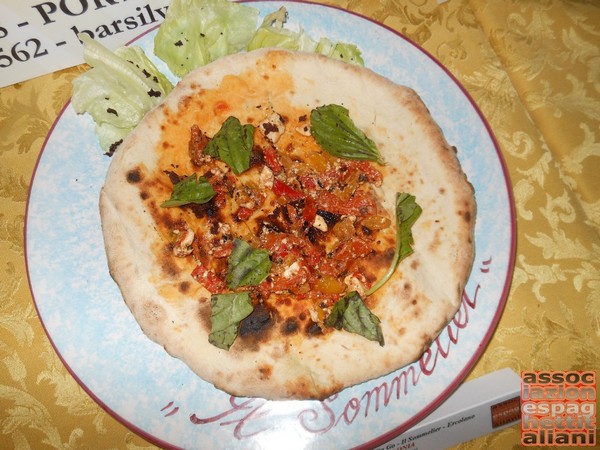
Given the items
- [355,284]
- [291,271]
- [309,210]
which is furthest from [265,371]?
[309,210]

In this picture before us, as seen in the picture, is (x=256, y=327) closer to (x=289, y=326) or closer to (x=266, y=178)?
(x=289, y=326)

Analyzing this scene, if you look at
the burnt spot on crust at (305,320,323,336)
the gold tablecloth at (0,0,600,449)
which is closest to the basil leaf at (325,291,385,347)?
the burnt spot on crust at (305,320,323,336)

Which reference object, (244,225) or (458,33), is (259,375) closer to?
(244,225)

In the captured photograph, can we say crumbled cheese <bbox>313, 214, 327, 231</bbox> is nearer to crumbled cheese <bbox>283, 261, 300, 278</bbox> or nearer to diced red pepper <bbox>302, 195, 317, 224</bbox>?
diced red pepper <bbox>302, 195, 317, 224</bbox>

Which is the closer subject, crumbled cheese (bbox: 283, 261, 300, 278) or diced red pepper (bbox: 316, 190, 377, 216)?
crumbled cheese (bbox: 283, 261, 300, 278)

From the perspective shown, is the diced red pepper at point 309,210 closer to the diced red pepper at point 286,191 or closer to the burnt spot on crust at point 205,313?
Answer: the diced red pepper at point 286,191

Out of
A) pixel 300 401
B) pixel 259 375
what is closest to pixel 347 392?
pixel 300 401
